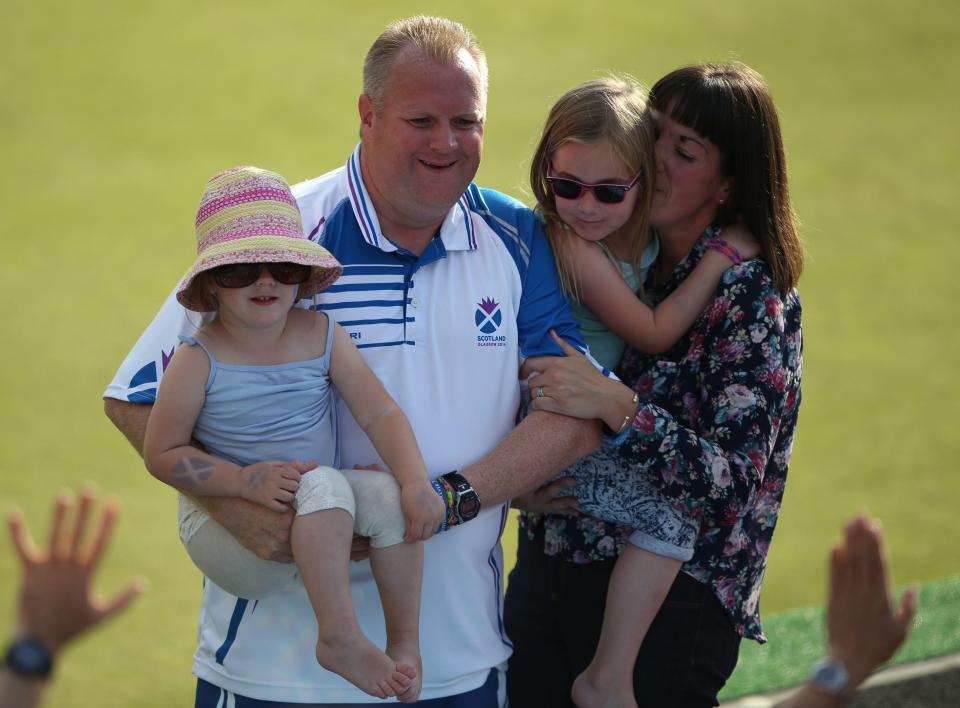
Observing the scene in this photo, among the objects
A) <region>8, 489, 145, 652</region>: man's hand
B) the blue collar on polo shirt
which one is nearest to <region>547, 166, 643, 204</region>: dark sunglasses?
the blue collar on polo shirt

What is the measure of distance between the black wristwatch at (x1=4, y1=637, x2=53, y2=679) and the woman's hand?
1380 millimetres

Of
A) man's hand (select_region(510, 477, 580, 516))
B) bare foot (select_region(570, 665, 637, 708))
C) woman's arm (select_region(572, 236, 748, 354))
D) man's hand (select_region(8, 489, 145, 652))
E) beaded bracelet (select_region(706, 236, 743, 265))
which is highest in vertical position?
beaded bracelet (select_region(706, 236, 743, 265))

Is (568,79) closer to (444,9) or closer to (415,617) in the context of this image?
(444,9)

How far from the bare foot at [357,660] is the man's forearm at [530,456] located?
1.48 feet

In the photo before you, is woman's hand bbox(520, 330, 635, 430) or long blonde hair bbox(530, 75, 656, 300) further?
long blonde hair bbox(530, 75, 656, 300)

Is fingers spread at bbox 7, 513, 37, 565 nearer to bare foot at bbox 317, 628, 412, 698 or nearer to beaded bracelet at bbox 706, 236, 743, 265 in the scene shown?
bare foot at bbox 317, 628, 412, 698

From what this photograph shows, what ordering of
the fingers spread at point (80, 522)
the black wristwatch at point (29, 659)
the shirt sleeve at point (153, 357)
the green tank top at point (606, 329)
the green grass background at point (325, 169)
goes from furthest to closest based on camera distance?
the green grass background at point (325, 169) → the green tank top at point (606, 329) → the shirt sleeve at point (153, 357) → the fingers spread at point (80, 522) → the black wristwatch at point (29, 659)

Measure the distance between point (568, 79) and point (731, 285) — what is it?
8.86 meters

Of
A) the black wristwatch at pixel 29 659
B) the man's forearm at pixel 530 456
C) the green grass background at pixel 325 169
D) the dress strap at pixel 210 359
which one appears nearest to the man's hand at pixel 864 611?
the man's forearm at pixel 530 456

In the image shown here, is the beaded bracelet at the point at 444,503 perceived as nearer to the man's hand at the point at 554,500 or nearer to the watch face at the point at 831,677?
the man's hand at the point at 554,500

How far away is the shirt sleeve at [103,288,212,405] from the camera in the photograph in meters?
2.69

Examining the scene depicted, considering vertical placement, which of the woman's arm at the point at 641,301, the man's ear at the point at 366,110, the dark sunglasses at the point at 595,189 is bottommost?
the woman's arm at the point at 641,301

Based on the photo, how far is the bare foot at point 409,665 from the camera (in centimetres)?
254

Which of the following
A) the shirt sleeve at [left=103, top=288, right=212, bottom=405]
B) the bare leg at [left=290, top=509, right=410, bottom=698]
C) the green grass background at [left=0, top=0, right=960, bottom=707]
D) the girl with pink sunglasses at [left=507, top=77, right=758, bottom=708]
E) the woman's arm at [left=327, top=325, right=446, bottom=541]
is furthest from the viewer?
the green grass background at [left=0, top=0, right=960, bottom=707]
